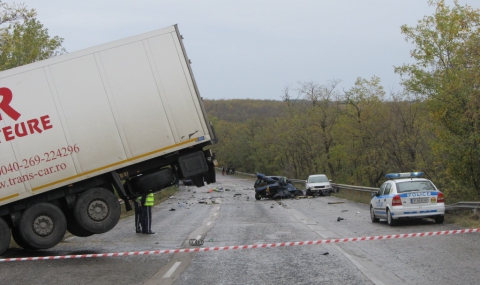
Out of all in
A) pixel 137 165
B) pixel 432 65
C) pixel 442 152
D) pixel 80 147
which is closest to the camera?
pixel 80 147

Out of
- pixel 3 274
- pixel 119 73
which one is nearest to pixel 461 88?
pixel 119 73

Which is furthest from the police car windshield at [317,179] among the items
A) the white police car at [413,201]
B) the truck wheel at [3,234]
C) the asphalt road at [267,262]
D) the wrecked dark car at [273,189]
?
the truck wheel at [3,234]

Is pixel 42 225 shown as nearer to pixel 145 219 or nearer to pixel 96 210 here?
pixel 96 210

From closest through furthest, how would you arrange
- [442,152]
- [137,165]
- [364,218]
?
[137,165]
[364,218]
[442,152]

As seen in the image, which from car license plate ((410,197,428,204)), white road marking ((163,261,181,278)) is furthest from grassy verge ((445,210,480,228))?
white road marking ((163,261,181,278))

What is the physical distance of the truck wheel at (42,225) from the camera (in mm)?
12070

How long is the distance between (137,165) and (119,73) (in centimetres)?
216

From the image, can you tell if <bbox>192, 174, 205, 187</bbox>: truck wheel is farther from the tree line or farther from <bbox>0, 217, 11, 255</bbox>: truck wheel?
the tree line

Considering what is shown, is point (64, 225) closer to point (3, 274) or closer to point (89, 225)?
point (89, 225)

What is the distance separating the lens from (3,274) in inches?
378

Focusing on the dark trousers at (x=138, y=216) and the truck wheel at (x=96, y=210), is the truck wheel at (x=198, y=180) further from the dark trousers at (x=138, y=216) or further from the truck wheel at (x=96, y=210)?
the dark trousers at (x=138, y=216)

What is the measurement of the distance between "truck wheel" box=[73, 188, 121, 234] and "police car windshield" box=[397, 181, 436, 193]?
8557 mm

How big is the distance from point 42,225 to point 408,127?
104 ft

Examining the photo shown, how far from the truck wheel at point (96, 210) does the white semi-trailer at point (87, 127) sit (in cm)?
2
